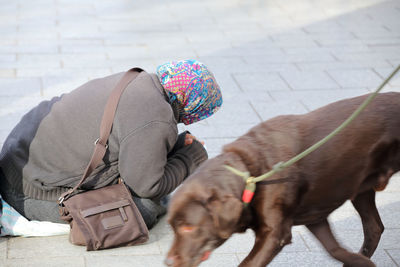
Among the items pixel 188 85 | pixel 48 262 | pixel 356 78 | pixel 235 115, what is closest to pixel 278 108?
pixel 235 115

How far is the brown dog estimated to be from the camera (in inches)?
99.0

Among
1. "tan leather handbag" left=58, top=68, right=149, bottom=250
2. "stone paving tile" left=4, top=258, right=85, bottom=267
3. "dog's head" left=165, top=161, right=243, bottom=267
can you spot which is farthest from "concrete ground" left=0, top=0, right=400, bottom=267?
"dog's head" left=165, top=161, right=243, bottom=267

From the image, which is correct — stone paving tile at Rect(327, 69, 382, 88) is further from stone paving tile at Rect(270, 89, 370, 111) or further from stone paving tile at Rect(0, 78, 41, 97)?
stone paving tile at Rect(0, 78, 41, 97)

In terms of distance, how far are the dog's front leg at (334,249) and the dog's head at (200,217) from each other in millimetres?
846

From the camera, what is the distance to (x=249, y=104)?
596 centimetres

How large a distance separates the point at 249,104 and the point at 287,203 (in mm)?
3320

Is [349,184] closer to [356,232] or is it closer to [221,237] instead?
[221,237]

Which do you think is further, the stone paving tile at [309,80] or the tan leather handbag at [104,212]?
the stone paving tile at [309,80]

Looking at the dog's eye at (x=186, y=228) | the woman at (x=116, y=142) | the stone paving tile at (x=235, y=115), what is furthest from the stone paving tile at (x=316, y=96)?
the dog's eye at (x=186, y=228)

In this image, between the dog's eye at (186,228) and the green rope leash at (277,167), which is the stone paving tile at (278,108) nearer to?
the green rope leash at (277,167)

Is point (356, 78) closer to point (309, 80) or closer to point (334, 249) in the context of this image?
point (309, 80)

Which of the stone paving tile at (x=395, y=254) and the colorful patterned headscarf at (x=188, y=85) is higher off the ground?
the colorful patterned headscarf at (x=188, y=85)

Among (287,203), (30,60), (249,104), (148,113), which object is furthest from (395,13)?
(287,203)

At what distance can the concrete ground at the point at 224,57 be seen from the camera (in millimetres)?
3857
